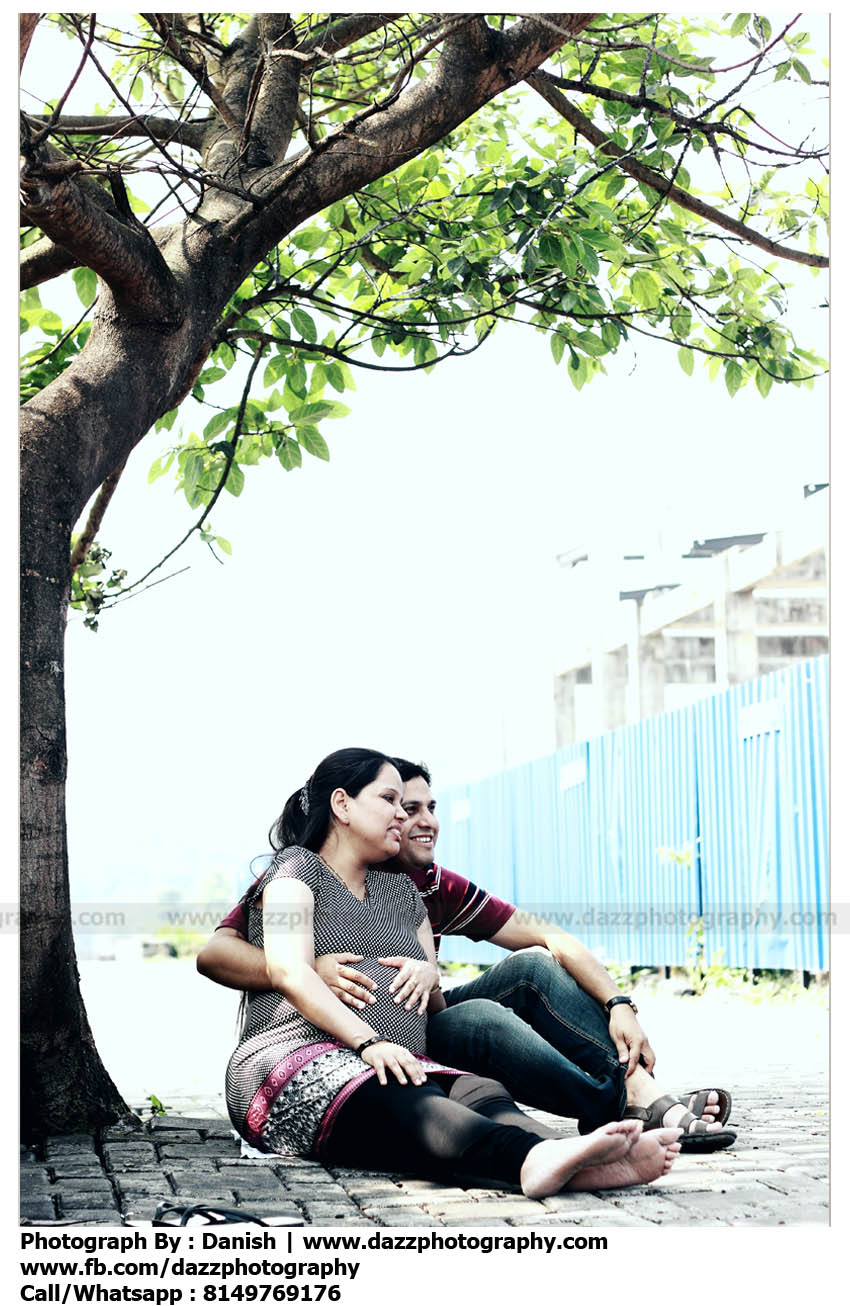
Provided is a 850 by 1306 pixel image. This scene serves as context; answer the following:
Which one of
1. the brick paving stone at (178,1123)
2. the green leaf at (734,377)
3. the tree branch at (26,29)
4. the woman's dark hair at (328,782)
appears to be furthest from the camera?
the green leaf at (734,377)

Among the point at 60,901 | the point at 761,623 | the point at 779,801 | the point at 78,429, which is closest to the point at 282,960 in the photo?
the point at 60,901

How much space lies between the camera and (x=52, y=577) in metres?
3.35

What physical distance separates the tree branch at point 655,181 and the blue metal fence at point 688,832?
2911 millimetres

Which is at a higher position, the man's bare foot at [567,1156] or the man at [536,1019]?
the man at [536,1019]

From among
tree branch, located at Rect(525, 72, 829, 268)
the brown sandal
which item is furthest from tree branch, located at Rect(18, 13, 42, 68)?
the brown sandal

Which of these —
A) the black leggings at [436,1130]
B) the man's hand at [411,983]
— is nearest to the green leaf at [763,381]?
the man's hand at [411,983]

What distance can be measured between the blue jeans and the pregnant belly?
9 cm

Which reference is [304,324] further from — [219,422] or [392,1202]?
[392,1202]

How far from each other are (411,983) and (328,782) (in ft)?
1.61

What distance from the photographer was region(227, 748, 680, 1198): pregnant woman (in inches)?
104

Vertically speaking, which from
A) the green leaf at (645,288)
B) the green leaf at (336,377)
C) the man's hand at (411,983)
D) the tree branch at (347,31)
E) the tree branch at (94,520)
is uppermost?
the tree branch at (347,31)

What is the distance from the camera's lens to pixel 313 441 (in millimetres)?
4801

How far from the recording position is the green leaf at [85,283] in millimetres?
4312

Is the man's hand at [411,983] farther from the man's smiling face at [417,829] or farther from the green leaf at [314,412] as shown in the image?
the green leaf at [314,412]
